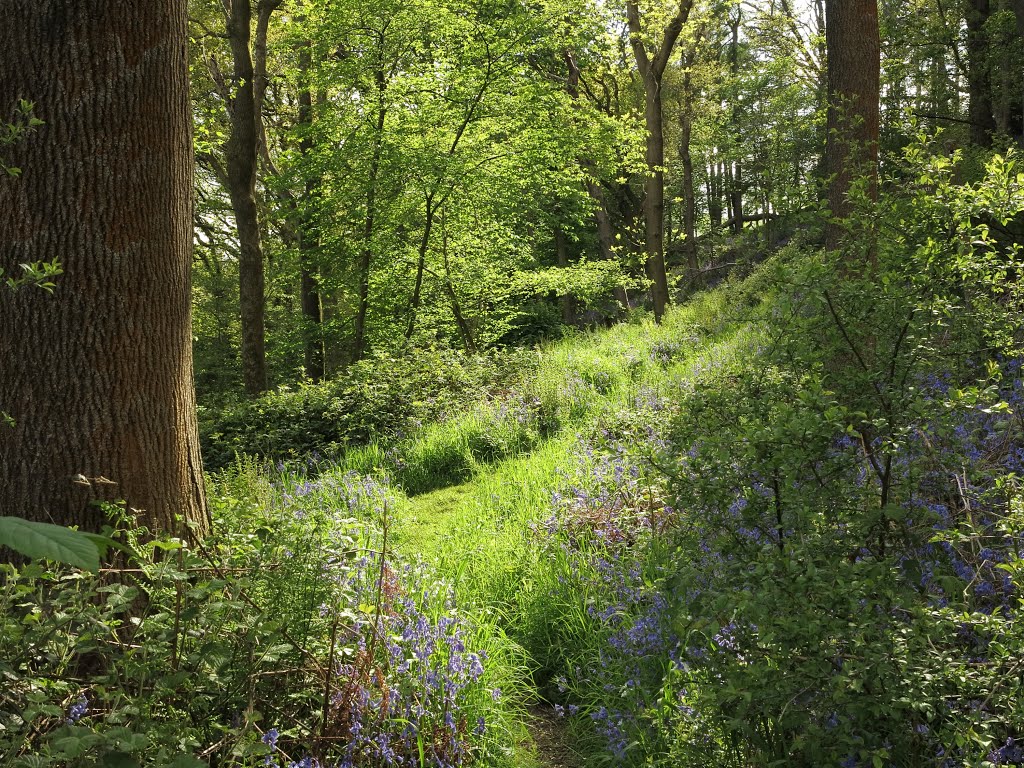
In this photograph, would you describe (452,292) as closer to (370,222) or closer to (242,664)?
(370,222)

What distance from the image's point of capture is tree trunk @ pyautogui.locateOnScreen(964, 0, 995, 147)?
15234 mm

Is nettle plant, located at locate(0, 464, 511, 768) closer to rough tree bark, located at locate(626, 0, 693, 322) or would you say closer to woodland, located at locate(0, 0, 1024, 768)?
woodland, located at locate(0, 0, 1024, 768)

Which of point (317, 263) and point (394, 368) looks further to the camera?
point (317, 263)

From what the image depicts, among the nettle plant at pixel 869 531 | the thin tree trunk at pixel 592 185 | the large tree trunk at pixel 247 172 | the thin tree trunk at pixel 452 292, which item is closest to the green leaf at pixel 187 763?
the nettle plant at pixel 869 531

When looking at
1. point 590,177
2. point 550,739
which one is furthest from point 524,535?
point 590,177

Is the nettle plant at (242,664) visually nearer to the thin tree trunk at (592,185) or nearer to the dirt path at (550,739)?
the dirt path at (550,739)

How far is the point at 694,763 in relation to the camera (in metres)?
2.61

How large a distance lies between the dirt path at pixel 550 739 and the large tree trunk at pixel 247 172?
9.91 metres

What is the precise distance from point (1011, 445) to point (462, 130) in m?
11.5

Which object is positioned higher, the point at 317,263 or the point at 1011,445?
the point at 317,263

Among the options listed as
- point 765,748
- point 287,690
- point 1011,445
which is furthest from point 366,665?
point 1011,445

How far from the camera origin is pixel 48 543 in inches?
44.1

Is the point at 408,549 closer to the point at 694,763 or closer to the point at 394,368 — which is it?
the point at 694,763

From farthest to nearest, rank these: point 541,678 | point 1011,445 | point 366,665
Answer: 1. point 541,678
2. point 1011,445
3. point 366,665
